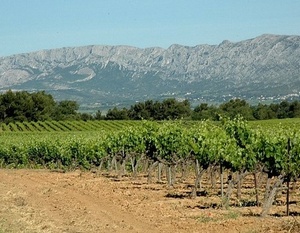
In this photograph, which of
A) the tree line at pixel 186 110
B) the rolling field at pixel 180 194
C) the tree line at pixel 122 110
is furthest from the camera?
the tree line at pixel 186 110

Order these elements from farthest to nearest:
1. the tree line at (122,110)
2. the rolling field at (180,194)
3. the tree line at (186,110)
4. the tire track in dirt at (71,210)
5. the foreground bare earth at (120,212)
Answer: the tree line at (186,110) < the tree line at (122,110) < the rolling field at (180,194) < the tire track in dirt at (71,210) < the foreground bare earth at (120,212)

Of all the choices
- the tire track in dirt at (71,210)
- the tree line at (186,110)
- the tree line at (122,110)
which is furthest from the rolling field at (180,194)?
the tree line at (186,110)

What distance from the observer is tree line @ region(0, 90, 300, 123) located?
130 metres

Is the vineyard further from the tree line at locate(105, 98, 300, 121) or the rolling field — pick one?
the tree line at locate(105, 98, 300, 121)

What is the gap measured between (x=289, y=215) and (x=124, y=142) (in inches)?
807

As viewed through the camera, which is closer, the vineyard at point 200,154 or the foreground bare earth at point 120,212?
the foreground bare earth at point 120,212

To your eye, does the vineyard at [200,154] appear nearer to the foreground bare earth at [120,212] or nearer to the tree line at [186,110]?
the foreground bare earth at [120,212]

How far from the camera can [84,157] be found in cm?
4616

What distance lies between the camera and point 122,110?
5468 inches

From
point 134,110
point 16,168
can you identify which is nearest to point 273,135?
point 16,168

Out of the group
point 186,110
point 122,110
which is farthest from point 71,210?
point 186,110

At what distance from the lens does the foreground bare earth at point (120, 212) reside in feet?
59.3

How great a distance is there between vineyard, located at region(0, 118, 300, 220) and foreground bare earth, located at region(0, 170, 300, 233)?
99cm

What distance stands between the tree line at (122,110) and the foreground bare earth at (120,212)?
92.3 m
